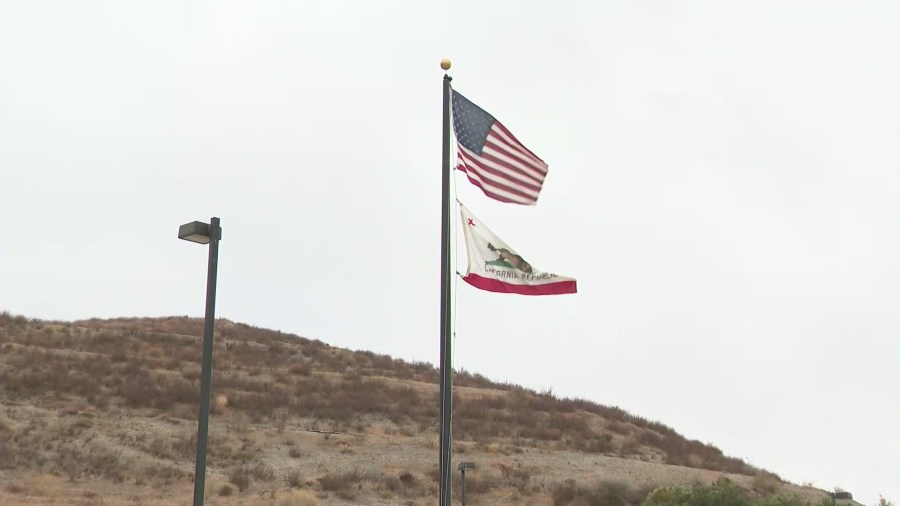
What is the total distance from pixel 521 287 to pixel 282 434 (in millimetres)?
21507

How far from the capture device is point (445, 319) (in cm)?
890

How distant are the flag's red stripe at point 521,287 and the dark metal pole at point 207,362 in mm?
2860

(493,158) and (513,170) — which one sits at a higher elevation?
(493,158)

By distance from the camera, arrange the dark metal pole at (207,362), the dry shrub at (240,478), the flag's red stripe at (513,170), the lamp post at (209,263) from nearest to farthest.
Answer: the dark metal pole at (207,362), the lamp post at (209,263), the flag's red stripe at (513,170), the dry shrub at (240,478)

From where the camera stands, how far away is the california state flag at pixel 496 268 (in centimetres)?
947

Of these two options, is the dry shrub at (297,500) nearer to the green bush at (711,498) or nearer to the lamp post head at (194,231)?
the green bush at (711,498)

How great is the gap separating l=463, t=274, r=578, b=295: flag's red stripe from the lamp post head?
9.91 ft

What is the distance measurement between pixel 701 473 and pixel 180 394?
19668 millimetres

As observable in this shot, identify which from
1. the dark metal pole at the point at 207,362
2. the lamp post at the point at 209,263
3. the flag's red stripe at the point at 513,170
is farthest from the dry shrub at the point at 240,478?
the flag's red stripe at the point at 513,170

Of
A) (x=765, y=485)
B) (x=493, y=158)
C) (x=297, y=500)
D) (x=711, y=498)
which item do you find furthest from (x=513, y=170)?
(x=765, y=485)

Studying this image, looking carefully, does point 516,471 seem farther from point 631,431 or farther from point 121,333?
point 121,333

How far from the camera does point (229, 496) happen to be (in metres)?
22.8

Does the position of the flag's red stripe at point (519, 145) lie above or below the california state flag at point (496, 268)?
above

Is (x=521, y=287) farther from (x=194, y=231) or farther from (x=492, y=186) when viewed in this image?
(x=194, y=231)
